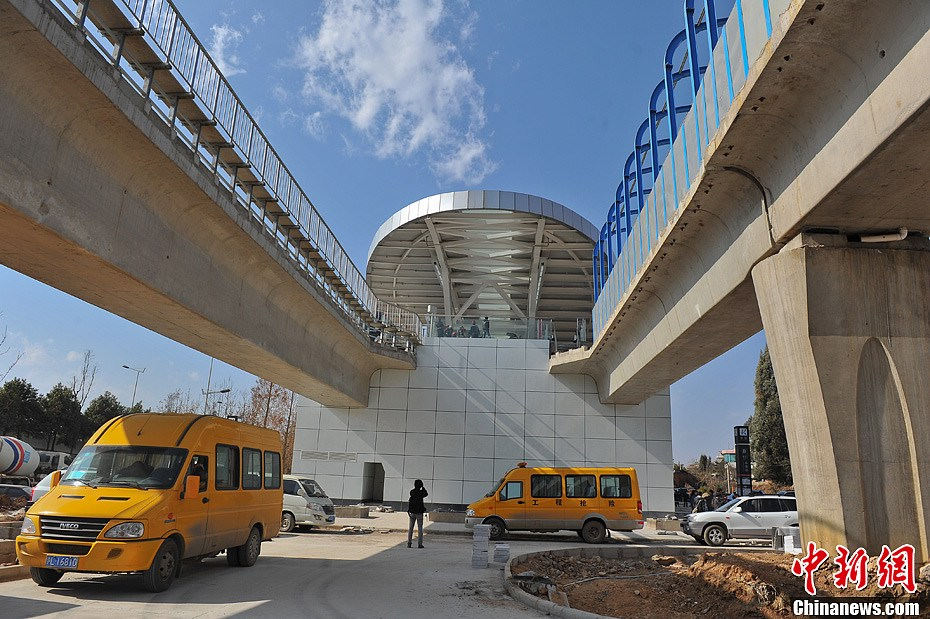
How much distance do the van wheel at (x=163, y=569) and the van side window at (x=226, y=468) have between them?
1320mm

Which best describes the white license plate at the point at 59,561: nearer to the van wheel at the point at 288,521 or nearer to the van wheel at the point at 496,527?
the van wheel at the point at 288,521

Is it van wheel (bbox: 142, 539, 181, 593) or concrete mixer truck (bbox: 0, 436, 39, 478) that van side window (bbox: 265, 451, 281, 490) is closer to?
van wheel (bbox: 142, 539, 181, 593)

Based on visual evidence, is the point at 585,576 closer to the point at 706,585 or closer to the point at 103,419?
the point at 706,585

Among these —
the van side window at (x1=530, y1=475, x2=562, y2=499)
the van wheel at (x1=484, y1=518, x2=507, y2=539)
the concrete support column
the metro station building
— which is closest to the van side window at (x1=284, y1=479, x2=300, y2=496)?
the van wheel at (x1=484, y1=518, x2=507, y2=539)

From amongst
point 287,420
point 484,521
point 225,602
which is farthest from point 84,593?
point 287,420

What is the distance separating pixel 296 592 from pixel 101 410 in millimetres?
63132

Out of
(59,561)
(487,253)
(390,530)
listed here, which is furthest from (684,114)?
(487,253)

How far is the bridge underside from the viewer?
711 cm

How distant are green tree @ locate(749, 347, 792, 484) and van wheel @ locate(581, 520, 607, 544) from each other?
33.1 m

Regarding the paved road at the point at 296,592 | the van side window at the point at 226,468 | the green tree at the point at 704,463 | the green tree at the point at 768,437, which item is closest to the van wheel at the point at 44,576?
the paved road at the point at 296,592

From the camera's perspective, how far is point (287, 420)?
5991 cm

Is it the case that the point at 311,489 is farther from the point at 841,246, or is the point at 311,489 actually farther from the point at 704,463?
the point at 704,463

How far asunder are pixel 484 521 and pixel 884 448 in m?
12.7

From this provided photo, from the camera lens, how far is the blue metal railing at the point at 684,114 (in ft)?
28.9
